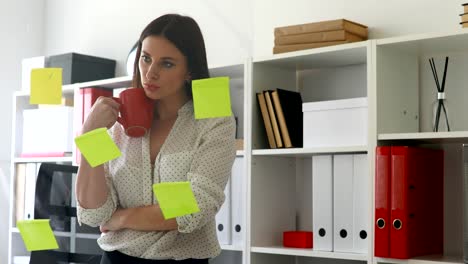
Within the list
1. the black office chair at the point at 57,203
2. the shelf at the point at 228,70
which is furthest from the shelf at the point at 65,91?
the black office chair at the point at 57,203

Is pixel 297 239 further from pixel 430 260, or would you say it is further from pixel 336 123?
pixel 430 260

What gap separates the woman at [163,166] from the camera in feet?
5.31

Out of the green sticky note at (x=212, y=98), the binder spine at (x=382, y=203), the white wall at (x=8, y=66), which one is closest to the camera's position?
the green sticky note at (x=212, y=98)

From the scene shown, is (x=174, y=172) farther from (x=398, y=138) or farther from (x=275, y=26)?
(x=275, y=26)

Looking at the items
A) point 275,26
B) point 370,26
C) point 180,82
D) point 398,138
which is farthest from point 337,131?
point 180,82

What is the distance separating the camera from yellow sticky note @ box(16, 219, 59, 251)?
6.03 ft

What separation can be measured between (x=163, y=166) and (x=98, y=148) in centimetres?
17

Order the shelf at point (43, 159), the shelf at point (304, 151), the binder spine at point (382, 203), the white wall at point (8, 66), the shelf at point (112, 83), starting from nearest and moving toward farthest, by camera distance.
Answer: the binder spine at point (382, 203), the shelf at point (304, 151), the shelf at point (112, 83), the shelf at point (43, 159), the white wall at point (8, 66)

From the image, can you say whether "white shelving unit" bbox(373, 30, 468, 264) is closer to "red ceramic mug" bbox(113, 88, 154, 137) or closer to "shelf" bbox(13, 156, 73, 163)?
"red ceramic mug" bbox(113, 88, 154, 137)

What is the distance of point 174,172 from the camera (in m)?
1.65

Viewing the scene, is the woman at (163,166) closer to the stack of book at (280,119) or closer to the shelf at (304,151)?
the shelf at (304,151)

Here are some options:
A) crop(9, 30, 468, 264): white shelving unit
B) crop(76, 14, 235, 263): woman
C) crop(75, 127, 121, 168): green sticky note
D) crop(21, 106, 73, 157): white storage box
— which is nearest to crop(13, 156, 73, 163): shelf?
crop(21, 106, 73, 157): white storage box

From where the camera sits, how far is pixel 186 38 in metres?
1.70

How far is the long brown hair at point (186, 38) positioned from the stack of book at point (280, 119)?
1.13m
